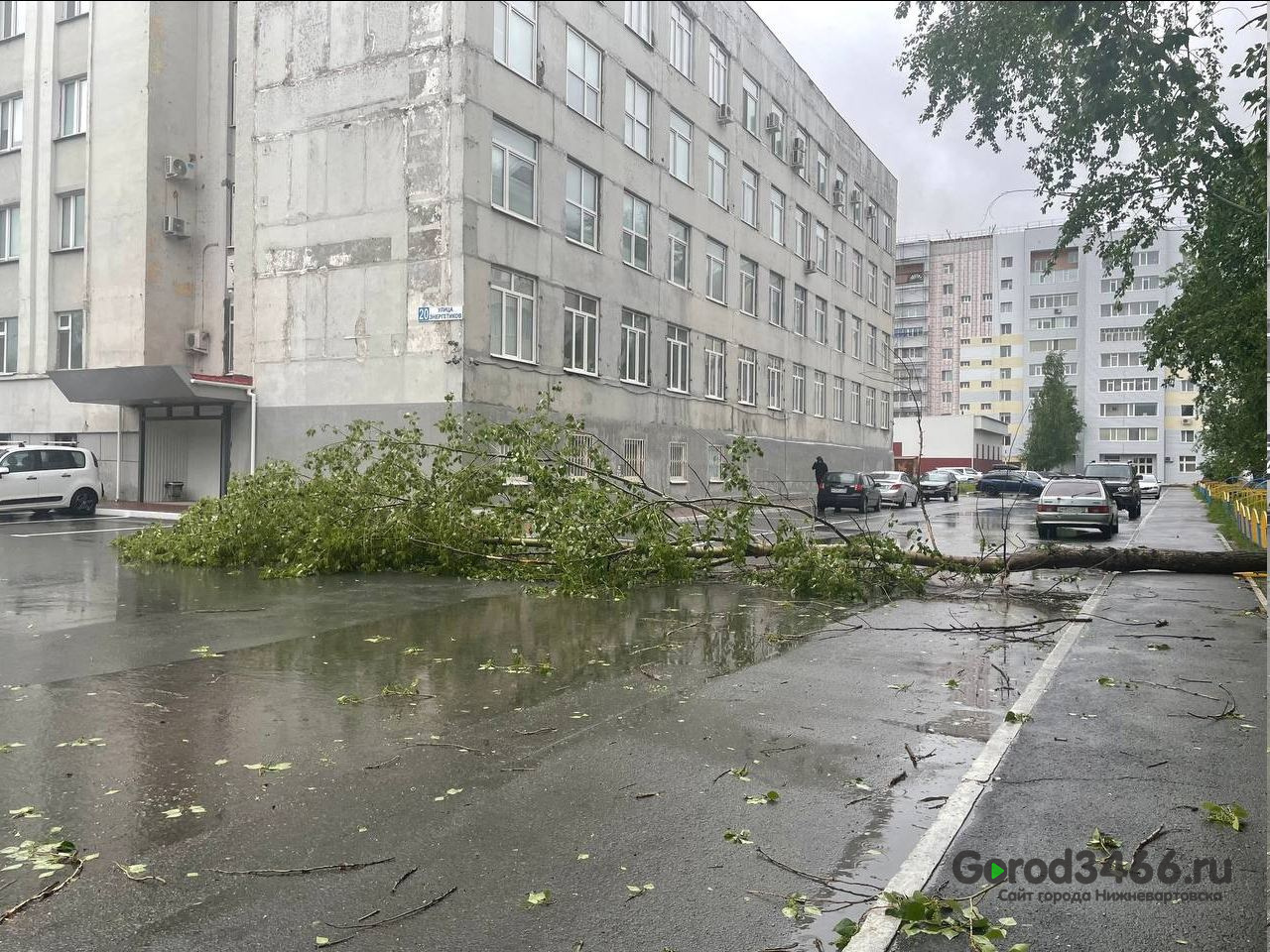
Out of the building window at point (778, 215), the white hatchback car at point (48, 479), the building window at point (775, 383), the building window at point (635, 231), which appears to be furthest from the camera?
the building window at point (778, 215)

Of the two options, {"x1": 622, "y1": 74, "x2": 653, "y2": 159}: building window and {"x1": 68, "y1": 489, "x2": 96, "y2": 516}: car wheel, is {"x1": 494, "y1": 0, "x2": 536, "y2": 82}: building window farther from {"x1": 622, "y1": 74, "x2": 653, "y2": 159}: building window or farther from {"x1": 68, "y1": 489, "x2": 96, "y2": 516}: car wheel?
{"x1": 68, "y1": 489, "x2": 96, "y2": 516}: car wheel

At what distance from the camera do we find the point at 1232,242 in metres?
14.4

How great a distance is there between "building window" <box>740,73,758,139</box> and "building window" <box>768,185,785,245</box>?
280 cm

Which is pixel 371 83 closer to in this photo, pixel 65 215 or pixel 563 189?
pixel 563 189

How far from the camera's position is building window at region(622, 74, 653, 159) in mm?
30828

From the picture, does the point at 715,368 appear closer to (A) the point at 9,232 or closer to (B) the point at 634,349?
(B) the point at 634,349

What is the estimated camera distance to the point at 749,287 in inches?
1561

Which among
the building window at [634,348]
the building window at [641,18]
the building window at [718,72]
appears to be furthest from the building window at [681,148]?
the building window at [634,348]

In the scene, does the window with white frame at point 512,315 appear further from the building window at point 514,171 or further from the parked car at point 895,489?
the parked car at point 895,489

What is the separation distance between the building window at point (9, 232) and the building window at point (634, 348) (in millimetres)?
19714

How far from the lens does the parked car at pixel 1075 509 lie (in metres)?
24.8

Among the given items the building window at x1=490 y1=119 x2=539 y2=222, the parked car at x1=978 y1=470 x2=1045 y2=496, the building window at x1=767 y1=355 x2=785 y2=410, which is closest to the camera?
the building window at x1=490 y1=119 x2=539 y2=222

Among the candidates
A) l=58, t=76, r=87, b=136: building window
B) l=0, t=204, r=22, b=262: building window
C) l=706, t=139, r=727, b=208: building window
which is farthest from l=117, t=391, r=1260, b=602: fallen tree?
l=706, t=139, r=727, b=208: building window

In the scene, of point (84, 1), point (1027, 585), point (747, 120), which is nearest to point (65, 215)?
point (84, 1)
